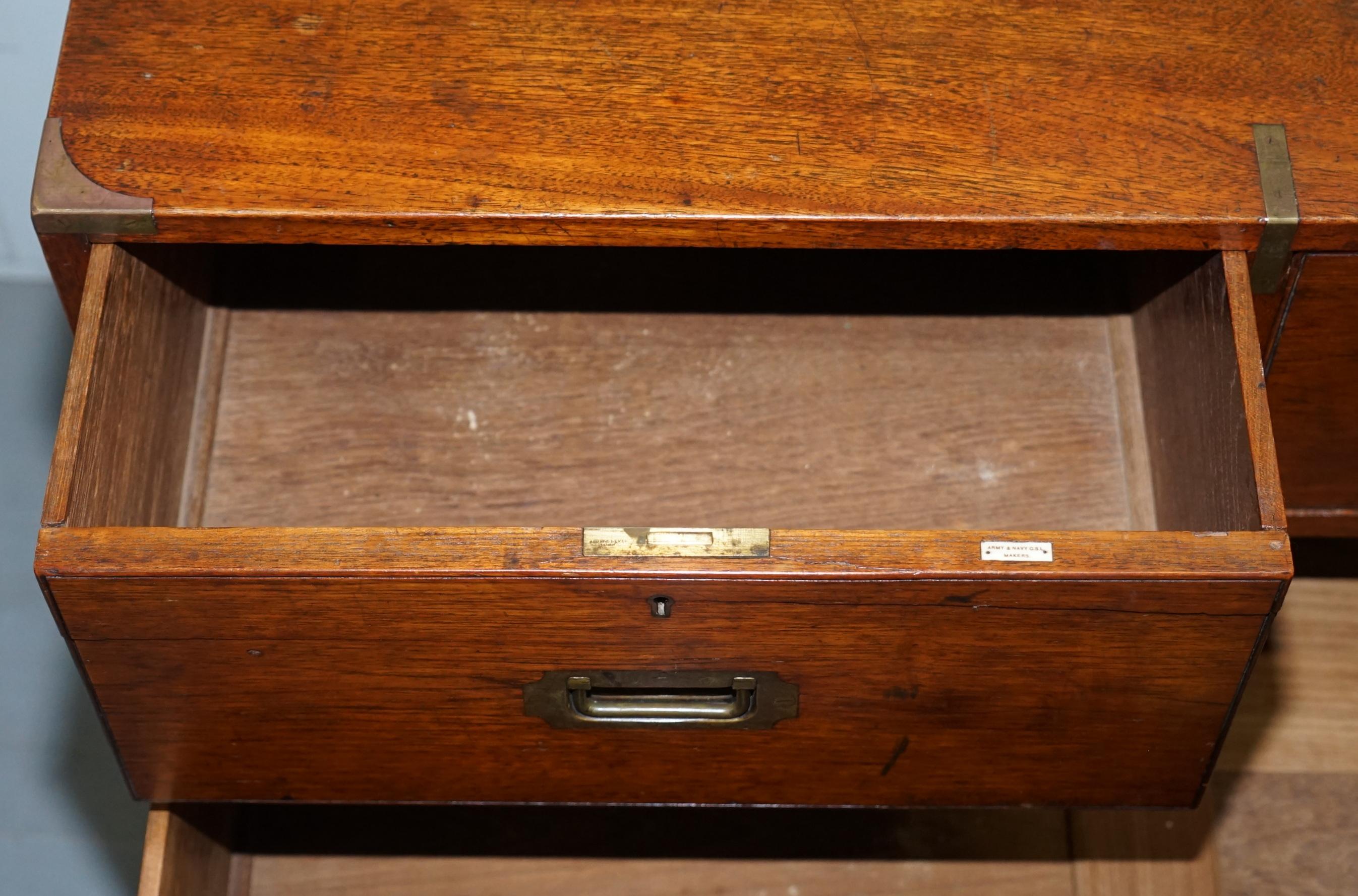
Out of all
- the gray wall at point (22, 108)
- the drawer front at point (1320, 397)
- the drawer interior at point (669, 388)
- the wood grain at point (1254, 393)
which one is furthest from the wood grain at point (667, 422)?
the gray wall at point (22, 108)

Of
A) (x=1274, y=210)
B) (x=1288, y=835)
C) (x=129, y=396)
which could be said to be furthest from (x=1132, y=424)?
(x=129, y=396)

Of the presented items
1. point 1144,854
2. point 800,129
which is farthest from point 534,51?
point 1144,854

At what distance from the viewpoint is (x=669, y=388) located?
1.07m

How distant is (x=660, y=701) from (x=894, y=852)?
1.23 ft

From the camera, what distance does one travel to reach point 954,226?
0.84 metres

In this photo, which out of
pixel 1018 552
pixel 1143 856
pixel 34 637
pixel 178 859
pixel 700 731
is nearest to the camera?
pixel 1018 552

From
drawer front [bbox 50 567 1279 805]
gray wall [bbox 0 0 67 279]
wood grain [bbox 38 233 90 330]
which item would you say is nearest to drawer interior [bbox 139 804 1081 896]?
drawer front [bbox 50 567 1279 805]

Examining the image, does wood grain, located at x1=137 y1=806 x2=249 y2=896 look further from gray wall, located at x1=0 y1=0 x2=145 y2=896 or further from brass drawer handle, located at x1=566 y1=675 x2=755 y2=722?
brass drawer handle, located at x1=566 y1=675 x2=755 y2=722

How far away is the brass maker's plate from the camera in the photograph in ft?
2.44

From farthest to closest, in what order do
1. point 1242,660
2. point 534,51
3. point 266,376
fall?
point 266,376 < point 534,51 < point 1242,660

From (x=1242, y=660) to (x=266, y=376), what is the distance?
0.65 metres

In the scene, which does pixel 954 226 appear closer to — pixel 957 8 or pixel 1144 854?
pixel 957 8

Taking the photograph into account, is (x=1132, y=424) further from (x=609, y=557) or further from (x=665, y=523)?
(x=609, y=557)

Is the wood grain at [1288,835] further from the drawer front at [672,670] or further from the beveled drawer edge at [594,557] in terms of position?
the beveled drawer edge at [594,557]
